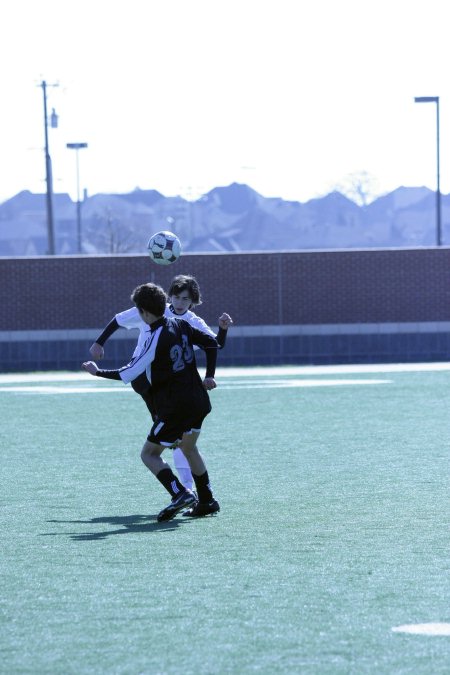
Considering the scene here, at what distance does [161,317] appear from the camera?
903 centimetres

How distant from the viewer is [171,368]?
8.98 m

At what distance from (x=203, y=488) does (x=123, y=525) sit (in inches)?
25.0

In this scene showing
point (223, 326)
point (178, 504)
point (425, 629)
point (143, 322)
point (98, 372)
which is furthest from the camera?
point (143, 322)

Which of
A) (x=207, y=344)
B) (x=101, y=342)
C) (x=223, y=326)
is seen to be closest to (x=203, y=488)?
(x=207, y=344)

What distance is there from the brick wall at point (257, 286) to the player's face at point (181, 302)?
22404mm

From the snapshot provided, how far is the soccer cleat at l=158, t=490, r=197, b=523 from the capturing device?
29.6ft

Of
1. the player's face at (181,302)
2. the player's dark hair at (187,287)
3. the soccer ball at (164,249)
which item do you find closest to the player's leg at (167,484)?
the player's face at (181,302)

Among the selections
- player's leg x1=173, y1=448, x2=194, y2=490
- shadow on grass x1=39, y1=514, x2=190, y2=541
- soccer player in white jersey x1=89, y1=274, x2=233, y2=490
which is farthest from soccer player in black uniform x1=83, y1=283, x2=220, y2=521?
player's leg x1=173, y1=448, x2=194, y2=490

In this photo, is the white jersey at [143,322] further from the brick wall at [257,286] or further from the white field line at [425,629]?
the brick wall at [257,286]

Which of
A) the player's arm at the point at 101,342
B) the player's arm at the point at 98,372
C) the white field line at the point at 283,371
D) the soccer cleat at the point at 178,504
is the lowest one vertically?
the white field line at the point at 283,371

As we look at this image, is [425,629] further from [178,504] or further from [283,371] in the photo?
[283,371]

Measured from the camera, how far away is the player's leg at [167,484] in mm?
9047

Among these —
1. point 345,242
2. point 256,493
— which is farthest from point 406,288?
point 345,242

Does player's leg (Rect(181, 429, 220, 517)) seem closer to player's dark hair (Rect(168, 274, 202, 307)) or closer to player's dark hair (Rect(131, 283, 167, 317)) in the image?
player's dark hair (Rect(131, 283, 167, 317))
